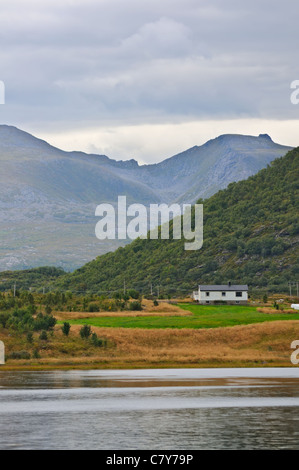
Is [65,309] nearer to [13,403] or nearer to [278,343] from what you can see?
[278,343]

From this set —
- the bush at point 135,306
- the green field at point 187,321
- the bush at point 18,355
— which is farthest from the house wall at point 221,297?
the bush at point 18,355

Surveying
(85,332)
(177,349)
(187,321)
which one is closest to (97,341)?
(85,332)

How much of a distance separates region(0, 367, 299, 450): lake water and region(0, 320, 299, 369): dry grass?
11064mm

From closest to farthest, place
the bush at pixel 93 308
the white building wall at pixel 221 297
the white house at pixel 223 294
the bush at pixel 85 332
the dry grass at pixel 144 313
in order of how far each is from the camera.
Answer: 1. the bush at pixel 85 332
2. the dry grass at pixel 144 313
3. the bush at pixel 93 308
4. the white house at pixel 223 294
5. the white building wall at pixel 221 297

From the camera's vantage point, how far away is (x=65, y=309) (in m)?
124

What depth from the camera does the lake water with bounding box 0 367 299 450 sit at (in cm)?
3900

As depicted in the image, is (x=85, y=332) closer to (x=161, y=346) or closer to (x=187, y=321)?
(x=161, y=346)

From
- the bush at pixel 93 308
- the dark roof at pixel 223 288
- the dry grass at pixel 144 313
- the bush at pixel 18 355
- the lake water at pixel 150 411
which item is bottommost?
the lake water at pixel 150 411

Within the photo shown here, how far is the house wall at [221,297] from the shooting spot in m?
168

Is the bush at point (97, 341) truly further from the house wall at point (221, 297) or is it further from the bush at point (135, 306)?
the house wall at point (221, 297)

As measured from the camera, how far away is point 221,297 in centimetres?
16888

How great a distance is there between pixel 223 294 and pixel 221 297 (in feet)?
2.38

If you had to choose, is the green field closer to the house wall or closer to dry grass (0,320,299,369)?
dry grass (0,320,299,369)

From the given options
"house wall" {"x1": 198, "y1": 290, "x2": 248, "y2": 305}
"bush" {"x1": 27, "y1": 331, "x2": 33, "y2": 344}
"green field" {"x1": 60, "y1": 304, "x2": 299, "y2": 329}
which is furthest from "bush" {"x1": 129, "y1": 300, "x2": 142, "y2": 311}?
"bush" {"x1": 27, "y1": 331, "x2": 33, "y2": 344}
